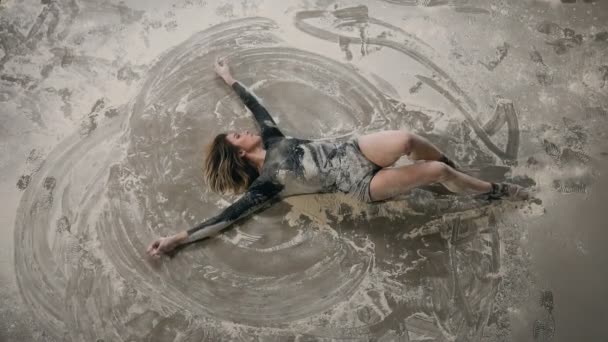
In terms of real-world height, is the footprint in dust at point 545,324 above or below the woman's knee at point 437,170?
below

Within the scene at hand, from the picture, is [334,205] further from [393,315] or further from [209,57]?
[209,57]

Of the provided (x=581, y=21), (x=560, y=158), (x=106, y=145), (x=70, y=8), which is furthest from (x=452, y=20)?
(x=70, y=8)

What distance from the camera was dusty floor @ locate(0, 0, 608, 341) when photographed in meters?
Answer: 2.30

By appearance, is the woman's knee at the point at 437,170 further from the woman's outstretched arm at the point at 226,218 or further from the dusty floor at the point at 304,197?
the woman's outstretched arm at the point at 226,218

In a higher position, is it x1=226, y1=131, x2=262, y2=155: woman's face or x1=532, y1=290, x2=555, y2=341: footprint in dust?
x1=226, y1=131, x2=262, y2=155: woman's face

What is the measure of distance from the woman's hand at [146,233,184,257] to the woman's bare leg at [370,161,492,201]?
0.98 metres

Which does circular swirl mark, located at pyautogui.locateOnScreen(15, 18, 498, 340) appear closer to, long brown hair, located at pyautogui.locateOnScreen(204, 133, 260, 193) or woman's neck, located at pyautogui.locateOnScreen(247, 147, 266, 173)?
long brown hair, located at pyautogui.locateOnScreen(204, 133, 260, 193)

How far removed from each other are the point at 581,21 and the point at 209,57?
2.25 meters

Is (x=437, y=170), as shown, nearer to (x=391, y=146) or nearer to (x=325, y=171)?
(x=391, y=146)

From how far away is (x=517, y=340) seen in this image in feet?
7.30

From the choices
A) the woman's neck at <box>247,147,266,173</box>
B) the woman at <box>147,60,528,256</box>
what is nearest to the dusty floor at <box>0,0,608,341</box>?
the woman at <box>147,60,528,256</box>

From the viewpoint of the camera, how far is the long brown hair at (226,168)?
242 centimetres

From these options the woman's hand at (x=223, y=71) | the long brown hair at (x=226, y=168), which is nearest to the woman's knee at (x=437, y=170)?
the long brown hair at (x=226, y=168)

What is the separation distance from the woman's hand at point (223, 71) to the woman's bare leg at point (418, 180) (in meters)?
1.04
